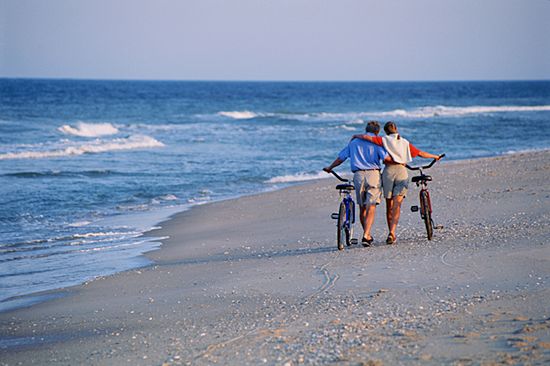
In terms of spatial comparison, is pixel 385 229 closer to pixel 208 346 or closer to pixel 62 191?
pixel 208 346

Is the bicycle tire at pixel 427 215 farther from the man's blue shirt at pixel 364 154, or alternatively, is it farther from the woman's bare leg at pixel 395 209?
the man's blue shirt at pixel 364 154

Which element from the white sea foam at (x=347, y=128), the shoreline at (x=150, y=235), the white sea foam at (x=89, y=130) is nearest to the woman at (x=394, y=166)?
the shoreline at (x=150, y=235)

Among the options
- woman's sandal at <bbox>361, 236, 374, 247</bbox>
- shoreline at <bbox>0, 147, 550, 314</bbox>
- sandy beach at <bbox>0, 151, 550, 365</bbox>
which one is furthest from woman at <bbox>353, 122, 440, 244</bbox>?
shoreline at <bbox>0, 147, 550, 314</bbox>

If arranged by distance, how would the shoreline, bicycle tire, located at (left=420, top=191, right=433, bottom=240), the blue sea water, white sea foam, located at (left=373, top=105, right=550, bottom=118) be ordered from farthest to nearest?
white sea foam, located at (left=373, top=105, right=550, bottom=118) < the blue sea water < bicycle tire, located at (left=420, top=191, right=433, bottom=240) < the shoreline

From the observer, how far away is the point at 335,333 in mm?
5609

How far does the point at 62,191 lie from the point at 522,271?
12.6 metres

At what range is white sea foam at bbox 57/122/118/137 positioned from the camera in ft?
124

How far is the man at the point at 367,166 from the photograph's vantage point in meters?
9.02

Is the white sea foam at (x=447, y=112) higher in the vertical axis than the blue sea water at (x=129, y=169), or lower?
higher

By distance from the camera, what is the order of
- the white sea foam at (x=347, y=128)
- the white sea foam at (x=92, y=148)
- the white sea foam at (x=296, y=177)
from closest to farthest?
1. the white sea foam at (x=296, y=177)
2. the white sea foam at (x=92, y=148)
3. the white sea foam at (x=347, y=128)

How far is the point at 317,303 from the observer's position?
6.68m

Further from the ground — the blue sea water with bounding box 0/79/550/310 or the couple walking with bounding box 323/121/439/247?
the couple walking with bounding box 323/121/439/247

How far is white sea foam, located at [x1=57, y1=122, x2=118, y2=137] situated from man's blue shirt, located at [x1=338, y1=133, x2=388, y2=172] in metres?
29.5

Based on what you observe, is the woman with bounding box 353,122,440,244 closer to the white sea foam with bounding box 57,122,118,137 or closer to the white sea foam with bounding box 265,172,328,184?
the white sea foam with bounding box 265,172,328,184
